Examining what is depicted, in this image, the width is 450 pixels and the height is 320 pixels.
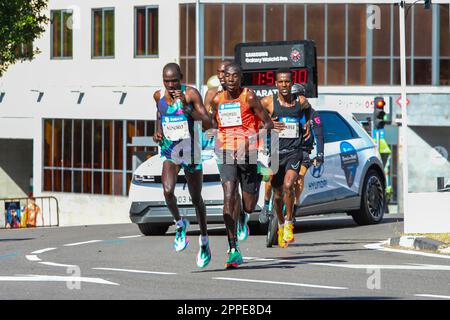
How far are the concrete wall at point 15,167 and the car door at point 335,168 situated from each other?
36549mm

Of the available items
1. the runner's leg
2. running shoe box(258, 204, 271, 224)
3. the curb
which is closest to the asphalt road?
the curb

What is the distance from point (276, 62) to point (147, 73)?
24.2 m

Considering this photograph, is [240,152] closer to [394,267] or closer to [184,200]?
[394,267]

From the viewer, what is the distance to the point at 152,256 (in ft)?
49.4

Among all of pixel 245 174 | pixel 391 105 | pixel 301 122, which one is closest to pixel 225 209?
pixel 245 174

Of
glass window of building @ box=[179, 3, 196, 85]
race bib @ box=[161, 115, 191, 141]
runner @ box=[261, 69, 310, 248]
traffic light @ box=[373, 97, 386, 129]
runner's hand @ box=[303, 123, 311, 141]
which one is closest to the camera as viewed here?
race bib @ box=[161, 115, 191, 141]

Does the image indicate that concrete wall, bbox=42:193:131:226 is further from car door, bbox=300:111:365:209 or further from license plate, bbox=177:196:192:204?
license plate, bbox=177:196:192:204

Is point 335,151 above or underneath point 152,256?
above

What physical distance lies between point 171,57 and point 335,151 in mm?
28971

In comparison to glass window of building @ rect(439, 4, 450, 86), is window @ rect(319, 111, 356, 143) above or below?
below

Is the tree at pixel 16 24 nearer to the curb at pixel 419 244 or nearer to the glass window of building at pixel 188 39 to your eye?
the glass window of building at pixel 188 39

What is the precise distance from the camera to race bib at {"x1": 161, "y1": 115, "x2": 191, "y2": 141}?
13188 millimetres

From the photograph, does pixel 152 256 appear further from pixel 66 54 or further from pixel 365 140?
pixel 66 54

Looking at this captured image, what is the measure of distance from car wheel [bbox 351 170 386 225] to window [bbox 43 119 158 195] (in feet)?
89.2
